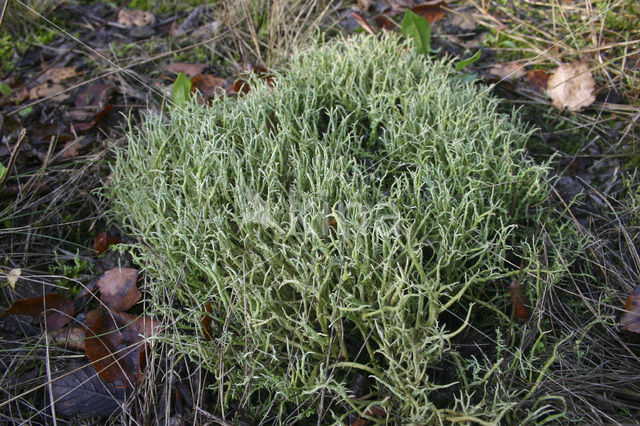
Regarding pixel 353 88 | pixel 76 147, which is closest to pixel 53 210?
pixel 76 147

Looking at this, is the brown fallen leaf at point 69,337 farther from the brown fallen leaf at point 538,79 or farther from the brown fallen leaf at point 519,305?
the brown fallen leaf at point 538,79

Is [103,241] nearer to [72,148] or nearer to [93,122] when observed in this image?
[72,148]

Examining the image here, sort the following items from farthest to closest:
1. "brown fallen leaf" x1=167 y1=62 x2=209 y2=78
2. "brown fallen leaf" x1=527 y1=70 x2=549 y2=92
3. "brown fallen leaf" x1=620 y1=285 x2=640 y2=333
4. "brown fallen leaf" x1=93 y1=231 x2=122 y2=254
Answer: "brown fallen leaf" x1=167 y1=62 x2=209 y2=78, "brown fallen leaf" x1=527 y1=70 x2=549 y2=92, "brown fallen leaf" x1=93 y1=231 x2=122 y2=254, "brown fallen leaf" x1=620 y1=285 x2=640 y2=333

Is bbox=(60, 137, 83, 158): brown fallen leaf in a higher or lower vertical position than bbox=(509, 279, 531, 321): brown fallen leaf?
lower

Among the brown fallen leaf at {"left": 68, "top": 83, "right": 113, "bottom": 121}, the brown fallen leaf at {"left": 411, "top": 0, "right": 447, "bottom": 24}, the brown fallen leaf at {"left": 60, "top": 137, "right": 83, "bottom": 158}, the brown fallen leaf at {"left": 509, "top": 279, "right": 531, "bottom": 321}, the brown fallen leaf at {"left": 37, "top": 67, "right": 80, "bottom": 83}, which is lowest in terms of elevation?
the brown fallen leaf at {"left": 60, "top": 137, "right": 83, "bottom": 158}

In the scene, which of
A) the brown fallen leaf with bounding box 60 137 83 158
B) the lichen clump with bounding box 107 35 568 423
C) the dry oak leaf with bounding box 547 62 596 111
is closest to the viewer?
the lichen clump with bounding box 107 35 568 423

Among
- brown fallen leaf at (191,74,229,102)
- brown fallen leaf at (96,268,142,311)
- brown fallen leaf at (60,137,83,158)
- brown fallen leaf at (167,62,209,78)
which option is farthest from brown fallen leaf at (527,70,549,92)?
brown fallen leaf at (60,137,83,158)

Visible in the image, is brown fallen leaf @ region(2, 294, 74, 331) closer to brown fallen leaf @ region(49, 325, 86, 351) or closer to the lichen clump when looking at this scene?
brown fallen leaf @ region(49, 325, 86, 351)
